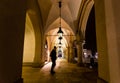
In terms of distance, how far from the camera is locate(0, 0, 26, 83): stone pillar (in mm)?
2088

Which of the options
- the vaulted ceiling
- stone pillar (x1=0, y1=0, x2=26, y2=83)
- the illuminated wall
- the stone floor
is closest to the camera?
stone pillar (x1=0, y1=0, x2=26, y2=83)

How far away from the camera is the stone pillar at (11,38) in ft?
6.85

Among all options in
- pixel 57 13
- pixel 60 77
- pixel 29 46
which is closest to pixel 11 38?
pixel 60 77

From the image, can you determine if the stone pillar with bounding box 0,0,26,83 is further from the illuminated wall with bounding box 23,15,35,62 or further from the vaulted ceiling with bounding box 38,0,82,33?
the illuminated wall with bounding box 23,15,35,62

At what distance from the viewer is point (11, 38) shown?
95.3 inches

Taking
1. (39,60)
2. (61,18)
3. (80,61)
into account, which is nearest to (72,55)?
(80,61)

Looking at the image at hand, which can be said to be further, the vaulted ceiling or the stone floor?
the vaulted ceiling

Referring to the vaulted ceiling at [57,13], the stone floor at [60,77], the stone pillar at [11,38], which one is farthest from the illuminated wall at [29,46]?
the stone pillar at [11,38]

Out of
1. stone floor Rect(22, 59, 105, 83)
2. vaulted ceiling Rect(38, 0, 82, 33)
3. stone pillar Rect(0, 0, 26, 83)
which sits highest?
vaulted ceiling Rect(38, 0, 82, 33)

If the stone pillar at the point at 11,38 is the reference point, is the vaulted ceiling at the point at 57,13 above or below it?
above

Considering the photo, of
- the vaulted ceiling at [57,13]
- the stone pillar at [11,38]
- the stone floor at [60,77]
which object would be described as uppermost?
the vaulted ceiling at [57,13]

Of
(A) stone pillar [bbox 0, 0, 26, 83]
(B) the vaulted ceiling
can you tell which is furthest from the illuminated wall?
(A) stone pillar [bbox 0, 0, 26, 83]

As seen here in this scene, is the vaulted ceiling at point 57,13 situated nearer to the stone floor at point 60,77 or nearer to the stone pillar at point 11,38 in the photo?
the stone floor at point 60,77

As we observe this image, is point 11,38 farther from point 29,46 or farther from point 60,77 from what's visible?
point 29,46
